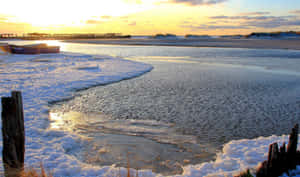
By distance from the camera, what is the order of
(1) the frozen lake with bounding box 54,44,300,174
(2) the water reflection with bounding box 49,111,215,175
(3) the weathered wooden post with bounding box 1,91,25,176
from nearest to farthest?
1. (3) the weathered wooden post with bounding box 1,91,25,176
2. (2) the water reflection with bounding box 49,111,215,175
3. (1) the frozen lake with bounding box 54,44,300,174

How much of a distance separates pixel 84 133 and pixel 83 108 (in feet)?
7.10

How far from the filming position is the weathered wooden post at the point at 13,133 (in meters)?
3.27

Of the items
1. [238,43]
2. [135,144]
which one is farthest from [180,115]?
[238,43]

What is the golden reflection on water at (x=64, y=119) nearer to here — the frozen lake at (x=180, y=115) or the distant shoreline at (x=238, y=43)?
the frozen lake at (x=180, y=115)

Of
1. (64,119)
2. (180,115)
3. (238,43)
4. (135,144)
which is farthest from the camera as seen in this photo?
(238,43)

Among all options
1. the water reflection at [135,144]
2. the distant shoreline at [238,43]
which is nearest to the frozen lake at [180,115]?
the water reflection at [135,144]

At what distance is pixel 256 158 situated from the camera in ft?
15.2

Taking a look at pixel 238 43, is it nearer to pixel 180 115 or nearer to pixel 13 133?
pixel 180 115

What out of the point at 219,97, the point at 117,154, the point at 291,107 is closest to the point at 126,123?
the point at 117,154

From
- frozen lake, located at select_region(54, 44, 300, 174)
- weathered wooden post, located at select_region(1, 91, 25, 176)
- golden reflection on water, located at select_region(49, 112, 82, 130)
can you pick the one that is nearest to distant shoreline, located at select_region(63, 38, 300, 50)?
frozen lake, located at select_region(54, 44, 300, 174)

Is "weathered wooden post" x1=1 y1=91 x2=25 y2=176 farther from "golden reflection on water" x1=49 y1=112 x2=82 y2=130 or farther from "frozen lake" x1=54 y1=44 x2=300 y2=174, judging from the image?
"golden reflection on water" x1=49 y1=112 x2=82 y2=130

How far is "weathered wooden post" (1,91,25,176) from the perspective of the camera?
3270 mm

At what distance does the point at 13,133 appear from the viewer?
3422 millimetres

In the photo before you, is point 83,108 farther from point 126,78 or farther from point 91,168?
point 126,78
